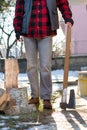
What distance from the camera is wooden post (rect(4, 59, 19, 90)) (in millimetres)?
6621

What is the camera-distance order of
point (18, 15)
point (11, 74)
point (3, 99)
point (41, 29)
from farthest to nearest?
point (11, 74), point (18, 15), point (41, 29), point (3, 99)

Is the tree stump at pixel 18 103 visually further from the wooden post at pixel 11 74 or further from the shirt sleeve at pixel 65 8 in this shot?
the shirt sleeve at pixel 65 8

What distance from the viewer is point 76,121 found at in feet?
16.9

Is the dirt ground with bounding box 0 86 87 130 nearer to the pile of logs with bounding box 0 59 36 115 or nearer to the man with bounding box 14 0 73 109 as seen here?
the pile of logs with bounding box 0 59 36 115

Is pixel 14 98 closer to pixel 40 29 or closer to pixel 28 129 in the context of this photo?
pixel 40 29

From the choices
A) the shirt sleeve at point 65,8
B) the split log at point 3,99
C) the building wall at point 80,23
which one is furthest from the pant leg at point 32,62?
the building wall at point 80,23

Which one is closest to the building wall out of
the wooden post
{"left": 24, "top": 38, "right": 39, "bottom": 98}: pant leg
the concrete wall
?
the concrete wall

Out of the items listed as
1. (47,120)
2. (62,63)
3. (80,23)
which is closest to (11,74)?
(47,120)

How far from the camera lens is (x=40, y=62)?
5875 millimetres

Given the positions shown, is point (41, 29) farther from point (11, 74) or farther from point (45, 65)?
point (11, 74)

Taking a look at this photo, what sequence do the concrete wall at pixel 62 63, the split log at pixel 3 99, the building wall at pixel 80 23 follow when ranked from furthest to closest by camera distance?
the building wall at pixel 80 23 → the concrete wall at pixel 62 63 → the split log at pixel 3 99

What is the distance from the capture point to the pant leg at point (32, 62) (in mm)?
5891

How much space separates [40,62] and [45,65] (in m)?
0.07

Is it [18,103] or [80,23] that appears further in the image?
[80,23]
